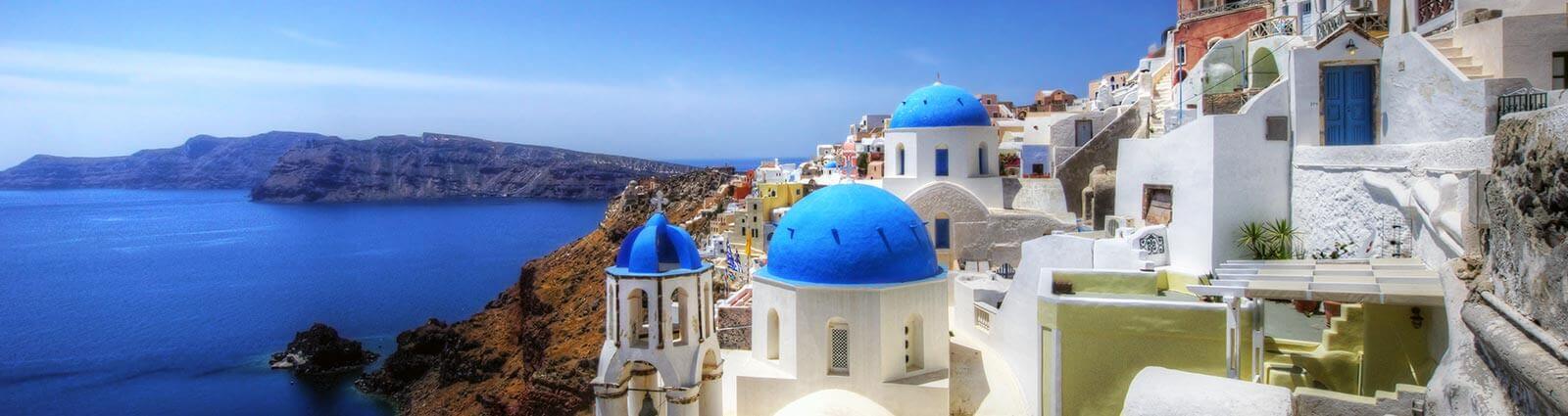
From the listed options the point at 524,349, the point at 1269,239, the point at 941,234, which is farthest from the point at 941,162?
the point at 524,349

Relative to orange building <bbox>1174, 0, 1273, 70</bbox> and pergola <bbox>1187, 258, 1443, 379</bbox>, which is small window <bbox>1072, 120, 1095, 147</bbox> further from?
pergola <bbox>1187, 258, 1443, 379</bbox>

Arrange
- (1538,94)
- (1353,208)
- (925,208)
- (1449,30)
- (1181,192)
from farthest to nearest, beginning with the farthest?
(925,208), (1181,192), (1449,30), (1353,208), (1538,94)

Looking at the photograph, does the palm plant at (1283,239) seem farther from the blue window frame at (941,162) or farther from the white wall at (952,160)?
the blue window frame at (941,162)

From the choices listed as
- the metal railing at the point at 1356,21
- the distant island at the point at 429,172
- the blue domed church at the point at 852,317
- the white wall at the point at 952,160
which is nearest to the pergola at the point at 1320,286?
the blue domed church at the point at 852,317

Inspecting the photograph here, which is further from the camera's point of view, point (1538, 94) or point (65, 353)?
point (65, 353)

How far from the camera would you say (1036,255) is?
502 inches

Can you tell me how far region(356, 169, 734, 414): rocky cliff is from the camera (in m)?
26.9

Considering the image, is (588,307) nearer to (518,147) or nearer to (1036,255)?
(1036,255)

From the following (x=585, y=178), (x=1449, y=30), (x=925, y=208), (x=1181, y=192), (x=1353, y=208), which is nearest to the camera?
(x=1353, y=208)

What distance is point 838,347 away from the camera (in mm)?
10781

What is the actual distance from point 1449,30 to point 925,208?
8479mm

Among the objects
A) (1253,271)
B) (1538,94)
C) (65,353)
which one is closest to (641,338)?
(1253,271)

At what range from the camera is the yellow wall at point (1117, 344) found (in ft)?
27.3

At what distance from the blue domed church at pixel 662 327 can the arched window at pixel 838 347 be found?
56.3 inches
